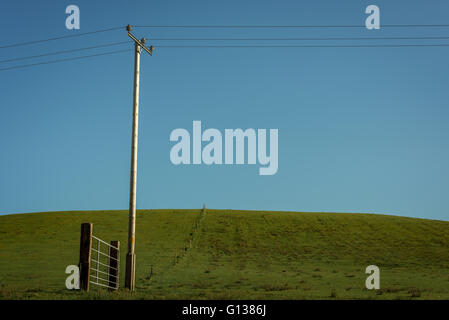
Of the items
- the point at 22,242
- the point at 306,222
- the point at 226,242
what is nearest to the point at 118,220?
the point at 22,242

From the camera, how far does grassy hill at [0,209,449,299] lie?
24.1 m

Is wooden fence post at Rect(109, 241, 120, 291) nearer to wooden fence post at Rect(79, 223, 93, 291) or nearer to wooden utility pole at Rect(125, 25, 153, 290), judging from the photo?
wooden utility pole at Rect(125, 25, 153, 290)

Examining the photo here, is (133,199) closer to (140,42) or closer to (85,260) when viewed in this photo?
(85,260)

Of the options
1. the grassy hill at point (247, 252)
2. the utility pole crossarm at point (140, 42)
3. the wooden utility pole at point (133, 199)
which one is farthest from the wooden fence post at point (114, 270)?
the utility pole crossarm at point (140, 42)

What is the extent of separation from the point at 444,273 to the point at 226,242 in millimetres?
22986

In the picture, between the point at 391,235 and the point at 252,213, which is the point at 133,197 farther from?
the point at 252,213

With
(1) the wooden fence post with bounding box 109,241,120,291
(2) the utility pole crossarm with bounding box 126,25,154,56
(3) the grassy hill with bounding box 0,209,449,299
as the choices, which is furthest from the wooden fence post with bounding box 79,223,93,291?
(2) the utility pole crossarm with bounding box 126,25,154,56

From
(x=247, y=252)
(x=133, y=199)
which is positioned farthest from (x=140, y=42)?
(x=247, y=252)

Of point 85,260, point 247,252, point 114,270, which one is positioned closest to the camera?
point 85,260

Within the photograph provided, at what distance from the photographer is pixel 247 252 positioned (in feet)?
152

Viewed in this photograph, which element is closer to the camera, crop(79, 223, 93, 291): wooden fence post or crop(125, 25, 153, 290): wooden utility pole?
crop(79, 223, 93, 291): wooden fence post
